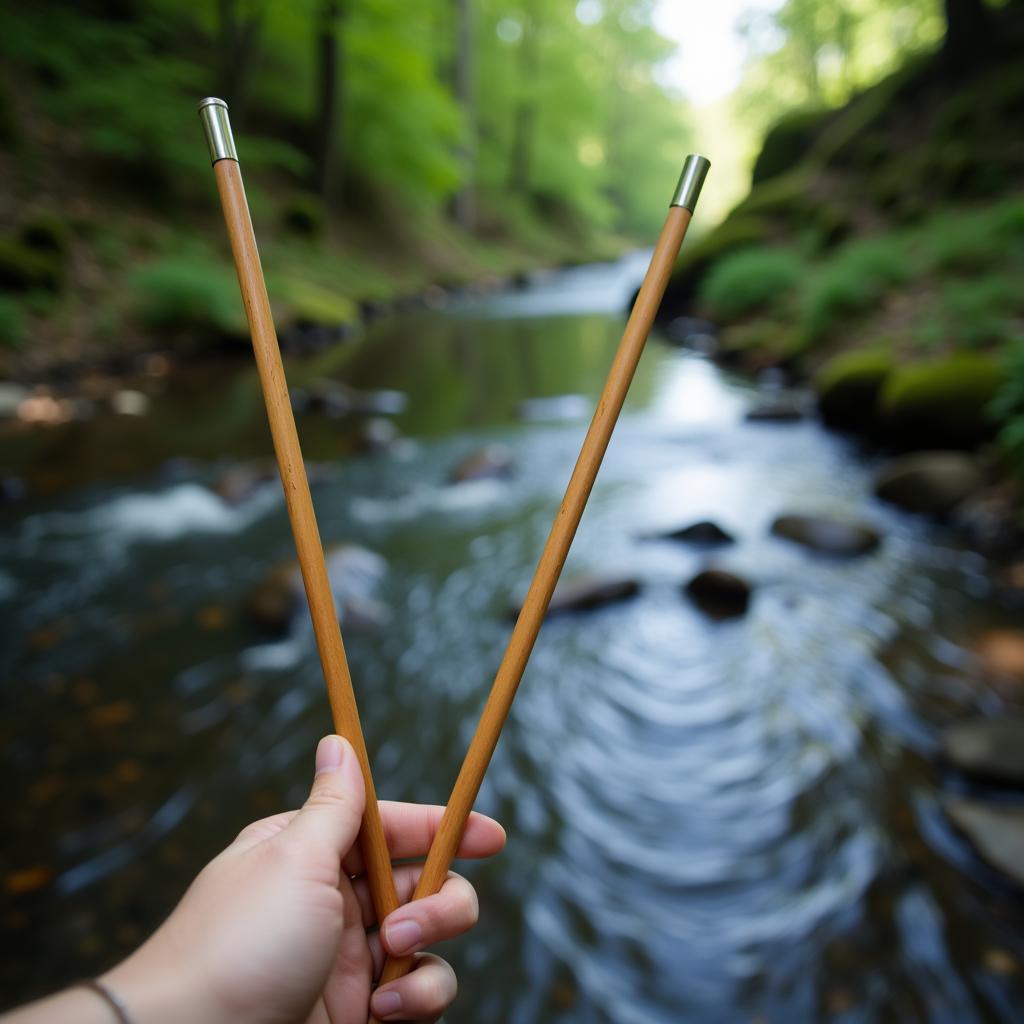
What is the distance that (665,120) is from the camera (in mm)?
43625

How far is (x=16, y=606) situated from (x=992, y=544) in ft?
19.1

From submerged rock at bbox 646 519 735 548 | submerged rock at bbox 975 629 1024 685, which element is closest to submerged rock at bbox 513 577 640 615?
submerged rock at bbox 646 519 735 548

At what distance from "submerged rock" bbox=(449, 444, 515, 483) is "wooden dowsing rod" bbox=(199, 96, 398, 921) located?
496 centimetres

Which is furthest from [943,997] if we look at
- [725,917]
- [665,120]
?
[665,120]


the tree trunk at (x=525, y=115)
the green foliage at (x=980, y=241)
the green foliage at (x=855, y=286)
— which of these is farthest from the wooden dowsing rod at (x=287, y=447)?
the tree trunk at (x=525, y=115)

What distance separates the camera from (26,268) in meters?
8.66

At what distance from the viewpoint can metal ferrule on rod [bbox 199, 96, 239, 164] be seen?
0.92 metres

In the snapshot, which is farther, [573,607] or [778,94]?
[778,94]

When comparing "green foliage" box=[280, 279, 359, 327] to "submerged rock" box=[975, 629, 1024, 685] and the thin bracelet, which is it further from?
the thin bracelet

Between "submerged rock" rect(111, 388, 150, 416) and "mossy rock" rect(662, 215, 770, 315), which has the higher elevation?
"mossy rock" rect(662, 215, 770, 315)

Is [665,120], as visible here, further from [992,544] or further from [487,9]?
[992,544]

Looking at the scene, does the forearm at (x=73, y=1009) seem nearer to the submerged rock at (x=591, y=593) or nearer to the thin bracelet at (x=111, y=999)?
the thin bracelet at (x=111, y=999)

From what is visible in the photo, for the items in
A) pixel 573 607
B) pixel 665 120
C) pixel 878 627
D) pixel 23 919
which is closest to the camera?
pixel 23 919

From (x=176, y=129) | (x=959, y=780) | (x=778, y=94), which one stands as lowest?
(x=959, y=780)
